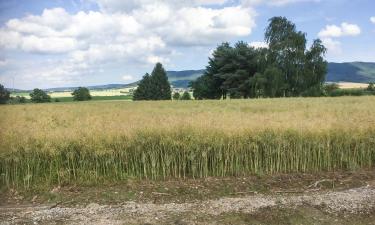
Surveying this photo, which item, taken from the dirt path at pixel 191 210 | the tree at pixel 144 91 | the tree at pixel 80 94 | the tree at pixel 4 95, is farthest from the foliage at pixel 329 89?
the tree at pixel 4 95

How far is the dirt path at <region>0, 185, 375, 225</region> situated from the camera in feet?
27.1

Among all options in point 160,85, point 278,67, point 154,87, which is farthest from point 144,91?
point 278,67

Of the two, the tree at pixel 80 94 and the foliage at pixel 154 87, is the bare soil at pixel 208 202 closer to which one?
the tree at pixel 80 94

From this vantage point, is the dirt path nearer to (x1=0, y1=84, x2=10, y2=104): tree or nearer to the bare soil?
the bare soil

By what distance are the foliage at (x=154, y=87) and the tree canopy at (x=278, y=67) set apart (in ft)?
90.4

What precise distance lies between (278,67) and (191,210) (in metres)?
61.1

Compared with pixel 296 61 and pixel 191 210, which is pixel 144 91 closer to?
pixel 296 61

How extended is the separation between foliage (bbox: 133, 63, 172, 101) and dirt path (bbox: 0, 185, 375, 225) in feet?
291

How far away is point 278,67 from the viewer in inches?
2650

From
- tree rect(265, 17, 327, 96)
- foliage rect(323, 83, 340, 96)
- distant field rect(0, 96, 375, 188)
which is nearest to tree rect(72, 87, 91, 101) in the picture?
tree rect(265, 17, 327, 96)

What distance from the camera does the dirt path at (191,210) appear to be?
827 centimetres

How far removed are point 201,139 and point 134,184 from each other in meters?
2.20

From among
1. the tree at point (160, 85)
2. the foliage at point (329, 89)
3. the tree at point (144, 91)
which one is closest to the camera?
the foliage at point (329, 89)

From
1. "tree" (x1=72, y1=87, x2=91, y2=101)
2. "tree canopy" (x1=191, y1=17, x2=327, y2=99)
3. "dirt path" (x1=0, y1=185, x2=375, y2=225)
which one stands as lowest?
"dirt path" (x1=0, y1=185, x2=375, y2=225)
